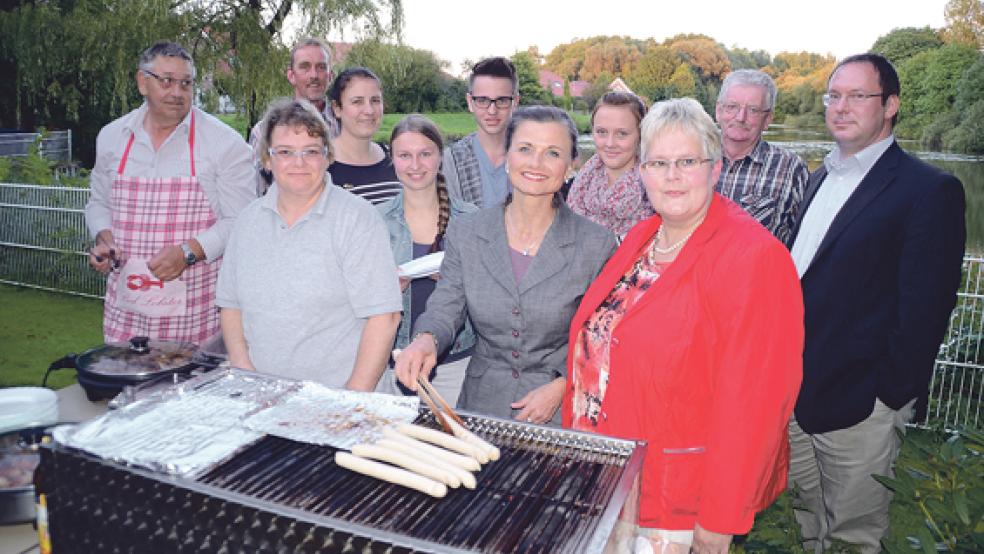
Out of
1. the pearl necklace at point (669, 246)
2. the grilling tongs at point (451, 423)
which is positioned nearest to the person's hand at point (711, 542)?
the grilling tongs at point (451, 423)

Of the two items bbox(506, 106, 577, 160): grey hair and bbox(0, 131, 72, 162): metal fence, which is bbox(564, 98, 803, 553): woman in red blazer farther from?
bbox(0, 131, 72, 162): metal fence

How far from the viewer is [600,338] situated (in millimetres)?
2332

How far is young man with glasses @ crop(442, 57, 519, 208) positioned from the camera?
4047 millimetres

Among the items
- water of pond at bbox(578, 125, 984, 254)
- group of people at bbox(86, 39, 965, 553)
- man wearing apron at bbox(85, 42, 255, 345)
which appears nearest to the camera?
group of people at bbox(86, 39, 965, 553)

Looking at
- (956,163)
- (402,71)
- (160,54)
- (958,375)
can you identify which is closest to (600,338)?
(160,54)

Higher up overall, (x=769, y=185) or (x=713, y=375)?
(x=769, y=185)

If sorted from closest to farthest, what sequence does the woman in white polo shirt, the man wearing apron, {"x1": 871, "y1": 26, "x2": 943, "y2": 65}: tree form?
1. the woman in white polo shirt
2. the man wearing apron
3. {"x1": 871, "y1": 26, "x2": 943, "y2": 65}: tree

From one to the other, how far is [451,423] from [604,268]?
968mm

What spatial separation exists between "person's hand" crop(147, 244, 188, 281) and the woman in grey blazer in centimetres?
158

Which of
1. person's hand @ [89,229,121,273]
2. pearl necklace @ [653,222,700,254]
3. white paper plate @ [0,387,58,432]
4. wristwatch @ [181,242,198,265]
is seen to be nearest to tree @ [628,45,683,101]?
wristwatch @ [181,242,198,265]

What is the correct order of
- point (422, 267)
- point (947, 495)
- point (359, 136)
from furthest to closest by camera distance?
1. point (359, 136)
2. point (422, 267)
3. point (947, 495)

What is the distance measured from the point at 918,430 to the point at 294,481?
609 centimetres

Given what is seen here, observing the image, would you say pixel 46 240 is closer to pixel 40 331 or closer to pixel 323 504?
pixel 40 331

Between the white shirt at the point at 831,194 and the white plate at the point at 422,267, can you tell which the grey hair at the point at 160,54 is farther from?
the white shirt at the point at 831,194
